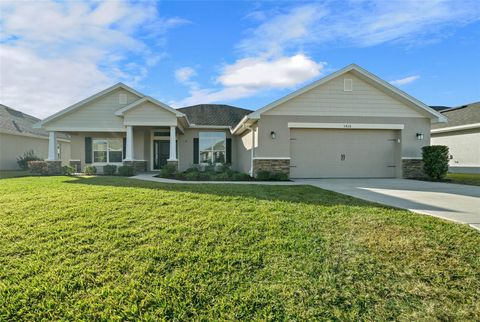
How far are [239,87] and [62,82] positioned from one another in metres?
12.9

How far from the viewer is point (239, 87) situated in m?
22.9

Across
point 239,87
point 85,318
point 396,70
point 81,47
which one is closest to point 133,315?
point 85,318

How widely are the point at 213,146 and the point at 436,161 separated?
1222 centimetres

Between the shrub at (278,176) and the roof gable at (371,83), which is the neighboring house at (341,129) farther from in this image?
the shrub at (278,176)

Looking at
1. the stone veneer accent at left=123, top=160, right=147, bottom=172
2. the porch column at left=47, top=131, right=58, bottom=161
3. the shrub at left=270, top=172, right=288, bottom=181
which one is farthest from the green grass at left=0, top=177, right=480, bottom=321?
the porch column at left=47, top=131, right=58, bottom=161

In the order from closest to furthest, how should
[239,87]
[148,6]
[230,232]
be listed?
[230,232]
[148,6]
[239,87]

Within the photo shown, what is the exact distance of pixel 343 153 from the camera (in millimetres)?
12539

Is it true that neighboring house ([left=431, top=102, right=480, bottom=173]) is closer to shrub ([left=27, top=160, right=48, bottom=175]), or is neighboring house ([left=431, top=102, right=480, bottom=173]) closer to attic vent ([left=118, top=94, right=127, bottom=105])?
attic vent ([left=118, top=94, right=127, bottom=105])

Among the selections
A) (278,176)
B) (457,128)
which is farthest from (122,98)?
(457,128)

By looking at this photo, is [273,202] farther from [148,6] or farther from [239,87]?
[239,87]

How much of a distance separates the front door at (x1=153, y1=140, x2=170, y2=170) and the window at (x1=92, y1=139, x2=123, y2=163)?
2.15 meters

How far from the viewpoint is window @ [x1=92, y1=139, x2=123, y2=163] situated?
17281 mm

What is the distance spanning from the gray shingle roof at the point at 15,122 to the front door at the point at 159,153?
27.5 feet

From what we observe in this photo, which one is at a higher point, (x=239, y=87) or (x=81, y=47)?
(x=239, y=87)
